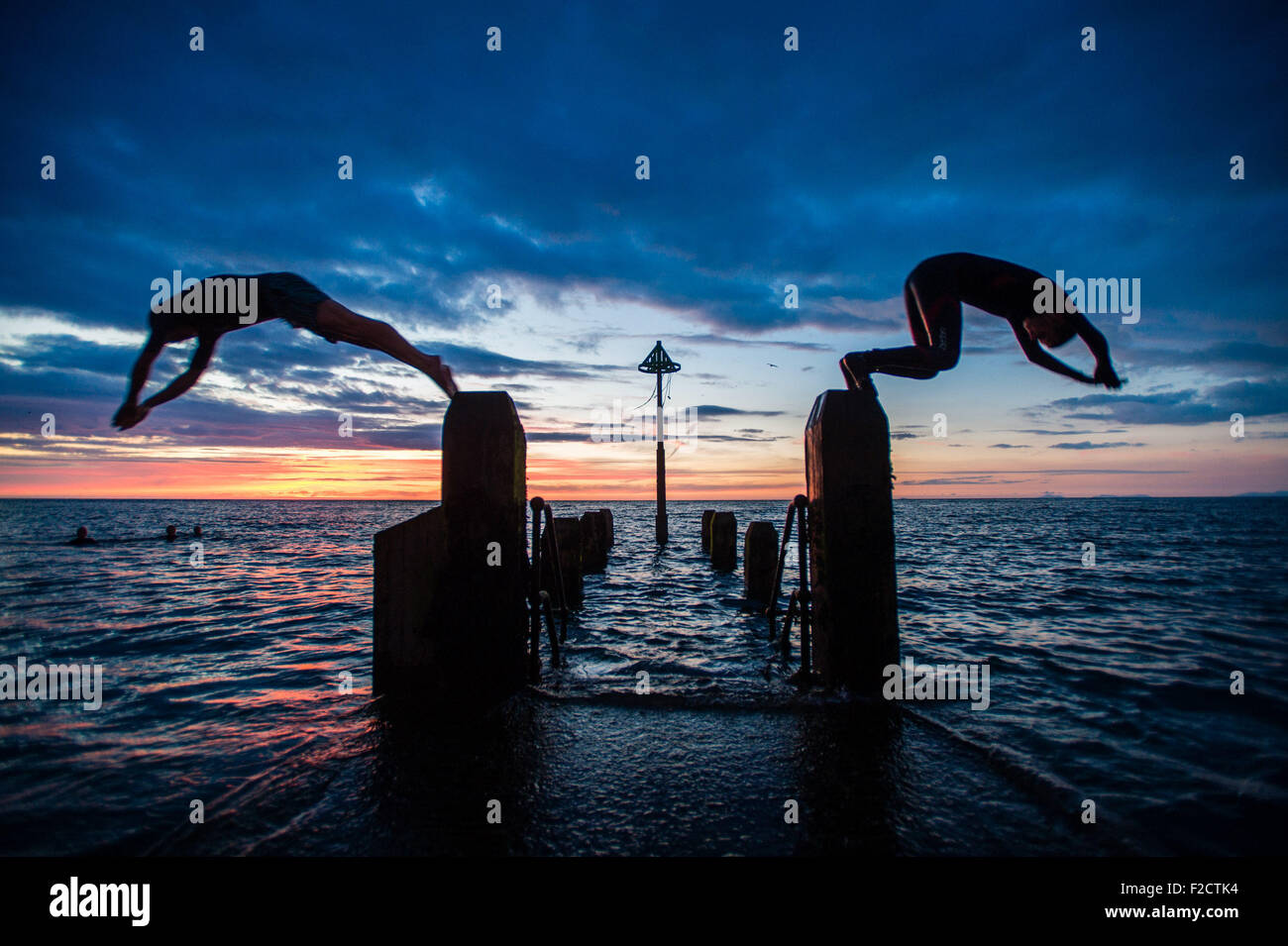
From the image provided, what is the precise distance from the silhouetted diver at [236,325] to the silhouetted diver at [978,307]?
361cm

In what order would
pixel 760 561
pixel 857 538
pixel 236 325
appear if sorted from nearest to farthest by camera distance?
pixel 236 325
pixel 857 538
pixel 760 561

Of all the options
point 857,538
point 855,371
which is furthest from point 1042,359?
point 857,538

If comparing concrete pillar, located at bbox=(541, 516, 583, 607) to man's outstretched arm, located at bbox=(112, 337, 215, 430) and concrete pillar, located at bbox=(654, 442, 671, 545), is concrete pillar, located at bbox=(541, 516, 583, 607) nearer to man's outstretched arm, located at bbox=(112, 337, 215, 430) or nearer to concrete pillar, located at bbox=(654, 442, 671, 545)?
man's outstretched arm, located at bbox=(112, 337, 215, 430)

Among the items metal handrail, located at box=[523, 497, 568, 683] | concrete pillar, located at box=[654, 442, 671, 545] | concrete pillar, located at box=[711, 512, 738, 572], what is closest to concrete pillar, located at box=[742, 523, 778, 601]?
concrete pillar, located at box=[711, 512, 738, 572]

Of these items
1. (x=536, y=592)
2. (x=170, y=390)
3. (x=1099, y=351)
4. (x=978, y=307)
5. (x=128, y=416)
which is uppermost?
(x=978, y=307)

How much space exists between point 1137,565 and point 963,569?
24.2 ft

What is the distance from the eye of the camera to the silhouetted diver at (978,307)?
373 centimetres

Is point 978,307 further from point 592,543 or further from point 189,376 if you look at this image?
point 592,543

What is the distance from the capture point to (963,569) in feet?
56.7

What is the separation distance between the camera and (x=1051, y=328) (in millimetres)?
3740

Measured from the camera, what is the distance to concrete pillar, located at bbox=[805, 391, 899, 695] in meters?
4.25

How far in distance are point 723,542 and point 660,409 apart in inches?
410

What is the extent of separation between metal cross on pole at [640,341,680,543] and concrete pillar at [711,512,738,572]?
781 centimetres
